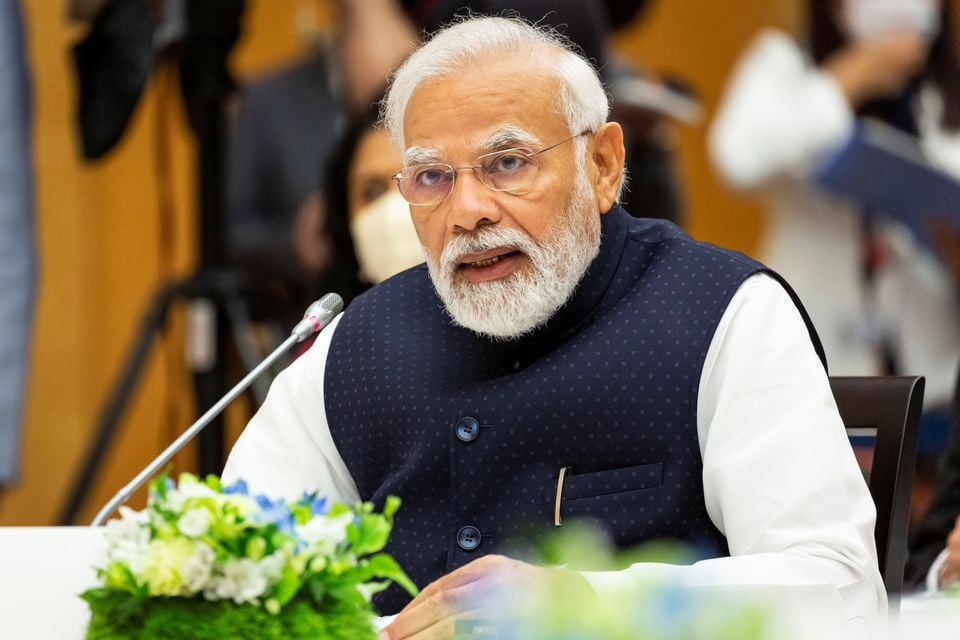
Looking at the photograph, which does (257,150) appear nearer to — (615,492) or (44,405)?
(44,405)

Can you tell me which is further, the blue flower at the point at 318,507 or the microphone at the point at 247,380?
the microphone at the point at 247,380

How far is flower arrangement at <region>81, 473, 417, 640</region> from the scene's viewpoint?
61.2 inches

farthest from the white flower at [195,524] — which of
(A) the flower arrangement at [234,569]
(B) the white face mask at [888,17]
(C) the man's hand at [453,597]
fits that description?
(B) the white face mask at [888,17]

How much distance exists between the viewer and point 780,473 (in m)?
2.22

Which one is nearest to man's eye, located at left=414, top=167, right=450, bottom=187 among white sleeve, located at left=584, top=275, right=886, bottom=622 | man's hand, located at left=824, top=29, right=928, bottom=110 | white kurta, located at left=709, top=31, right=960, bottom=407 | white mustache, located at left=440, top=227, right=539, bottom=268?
white mustache, located at left=440, top=227, right=539, bottom=268

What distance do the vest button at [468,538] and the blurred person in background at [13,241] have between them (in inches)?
66.5

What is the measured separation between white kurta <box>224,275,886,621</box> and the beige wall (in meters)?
3.77

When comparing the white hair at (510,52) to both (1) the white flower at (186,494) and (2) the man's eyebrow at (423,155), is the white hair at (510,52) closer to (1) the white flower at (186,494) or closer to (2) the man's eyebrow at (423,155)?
(2) the man's eyebrow at (423,155)

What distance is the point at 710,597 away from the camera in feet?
3.21

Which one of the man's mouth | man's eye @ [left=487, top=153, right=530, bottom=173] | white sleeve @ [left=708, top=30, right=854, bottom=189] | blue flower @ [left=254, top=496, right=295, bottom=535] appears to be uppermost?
white sleeve @ [left=708, top=30, right=854, bottom=189]

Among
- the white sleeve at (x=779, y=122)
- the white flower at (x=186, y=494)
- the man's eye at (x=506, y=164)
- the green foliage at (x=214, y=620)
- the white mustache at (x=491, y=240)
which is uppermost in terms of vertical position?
the white sleeve at (x=779, y=122)

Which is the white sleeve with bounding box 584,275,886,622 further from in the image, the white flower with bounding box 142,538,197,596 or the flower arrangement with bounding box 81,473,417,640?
the white flower with bounding box 142,538,197,596

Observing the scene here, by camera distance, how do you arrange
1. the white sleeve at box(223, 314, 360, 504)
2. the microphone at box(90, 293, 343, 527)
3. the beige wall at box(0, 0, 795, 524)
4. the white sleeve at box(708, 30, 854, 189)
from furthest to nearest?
the beige wall at box(0, 0, 795, 524) → the white sleeve at box(708, 30, 854, 189) → the white sleeve at box(223, 314, 360, 504) → the microphone at box(90, 293, 343, 527)

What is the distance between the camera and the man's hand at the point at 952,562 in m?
2.72
